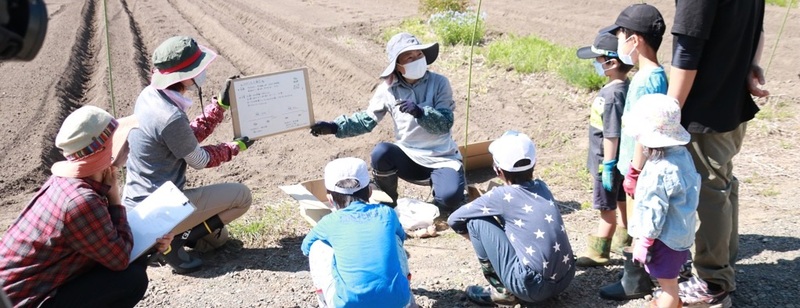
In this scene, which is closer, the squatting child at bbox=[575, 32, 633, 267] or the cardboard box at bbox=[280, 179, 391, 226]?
the squatting child at bbox=[575, 32, 633, 267]

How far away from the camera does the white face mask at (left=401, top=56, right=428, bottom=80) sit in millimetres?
→ 5570

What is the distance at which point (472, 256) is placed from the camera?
5090 millimetres

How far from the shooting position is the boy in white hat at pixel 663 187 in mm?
3555

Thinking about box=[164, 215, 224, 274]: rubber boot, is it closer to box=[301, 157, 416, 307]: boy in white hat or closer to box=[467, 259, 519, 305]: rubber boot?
box=[301, 157, 416, 307]: boy in white hat

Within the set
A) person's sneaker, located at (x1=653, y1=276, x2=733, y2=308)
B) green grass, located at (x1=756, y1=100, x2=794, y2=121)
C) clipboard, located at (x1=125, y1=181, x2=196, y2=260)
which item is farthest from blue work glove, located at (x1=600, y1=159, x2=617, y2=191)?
green grass, located at (x1=756, y1=100, x2=794, y2=121)

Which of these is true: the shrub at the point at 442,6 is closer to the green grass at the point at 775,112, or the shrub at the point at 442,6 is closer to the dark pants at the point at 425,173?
the green grass at the point at 775,112

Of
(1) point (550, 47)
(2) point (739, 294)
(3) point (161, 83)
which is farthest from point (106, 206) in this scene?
(1) point (550, 47)

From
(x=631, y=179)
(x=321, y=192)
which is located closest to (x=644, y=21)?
(x=631, y=179)

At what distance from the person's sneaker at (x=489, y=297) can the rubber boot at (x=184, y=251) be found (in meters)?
1.80

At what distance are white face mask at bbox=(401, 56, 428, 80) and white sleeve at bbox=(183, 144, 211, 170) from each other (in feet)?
4.95

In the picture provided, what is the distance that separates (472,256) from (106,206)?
2.31m

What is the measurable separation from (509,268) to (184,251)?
2.24 metres

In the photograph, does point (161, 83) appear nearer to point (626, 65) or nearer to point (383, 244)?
point (383, 244)

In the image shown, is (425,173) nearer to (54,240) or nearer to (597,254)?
(597,254)
